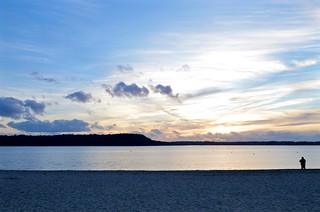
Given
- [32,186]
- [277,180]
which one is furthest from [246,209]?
[32,186]

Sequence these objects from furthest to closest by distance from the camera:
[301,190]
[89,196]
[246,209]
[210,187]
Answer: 1. [210,187]
2. [301,190]
3. [89,196]
4. [246,209]

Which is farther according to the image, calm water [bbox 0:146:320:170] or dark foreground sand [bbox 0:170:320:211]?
calm water [bbox 0:146:320:170]

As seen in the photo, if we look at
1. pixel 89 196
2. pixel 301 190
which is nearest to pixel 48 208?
pixel 89 196

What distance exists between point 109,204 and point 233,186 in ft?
26.6

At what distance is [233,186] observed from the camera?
21.0m

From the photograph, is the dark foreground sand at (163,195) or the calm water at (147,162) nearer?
the dark foreground sand at (163,195)

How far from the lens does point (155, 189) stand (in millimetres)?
19859

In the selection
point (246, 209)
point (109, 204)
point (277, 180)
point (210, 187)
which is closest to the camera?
point (246, 209)

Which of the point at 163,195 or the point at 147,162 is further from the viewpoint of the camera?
the point at 147,162

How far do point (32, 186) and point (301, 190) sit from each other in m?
13.5

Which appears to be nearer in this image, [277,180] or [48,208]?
[48,208]

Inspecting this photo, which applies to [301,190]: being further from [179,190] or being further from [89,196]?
[89,196]

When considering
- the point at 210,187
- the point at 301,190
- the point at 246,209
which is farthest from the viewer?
the point at 210,187

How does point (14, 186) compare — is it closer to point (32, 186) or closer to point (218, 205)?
point (32, 186)
